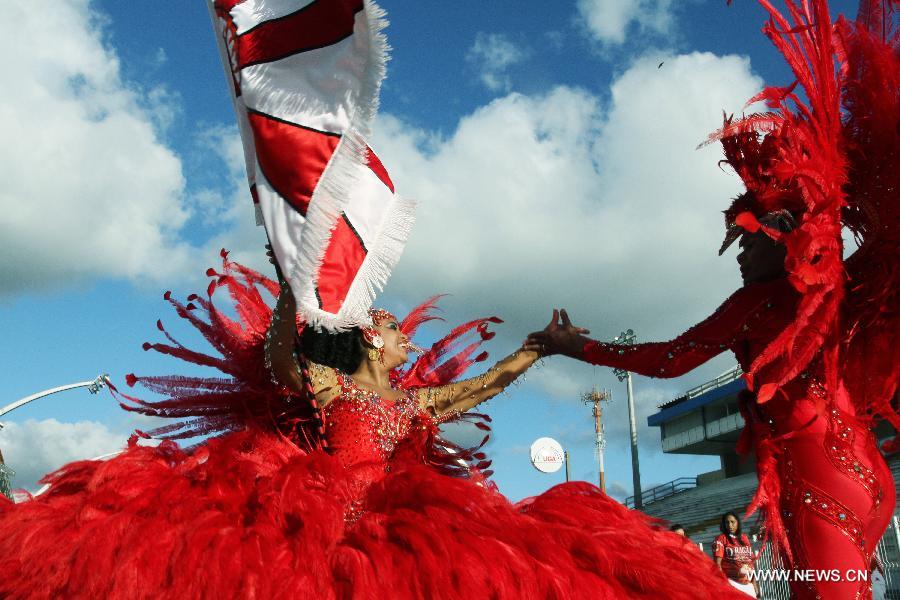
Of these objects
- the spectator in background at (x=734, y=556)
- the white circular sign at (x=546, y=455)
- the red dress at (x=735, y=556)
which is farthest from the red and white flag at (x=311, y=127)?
the white circular sign at (x=546, y=455)

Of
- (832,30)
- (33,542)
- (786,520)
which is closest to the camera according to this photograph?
(33,542)

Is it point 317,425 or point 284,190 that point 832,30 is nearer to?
point 284,190

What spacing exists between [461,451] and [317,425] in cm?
96

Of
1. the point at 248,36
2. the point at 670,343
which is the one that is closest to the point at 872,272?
the point at 670,343

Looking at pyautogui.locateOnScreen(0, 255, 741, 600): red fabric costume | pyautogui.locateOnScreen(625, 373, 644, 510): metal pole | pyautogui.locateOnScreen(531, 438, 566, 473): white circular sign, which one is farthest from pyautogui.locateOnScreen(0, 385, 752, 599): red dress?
pyautogui.locateOnScreen(625, 373, 644, 510): metal pole

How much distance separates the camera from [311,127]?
251 centimetres

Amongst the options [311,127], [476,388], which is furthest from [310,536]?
[476,388]

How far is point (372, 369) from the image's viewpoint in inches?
155

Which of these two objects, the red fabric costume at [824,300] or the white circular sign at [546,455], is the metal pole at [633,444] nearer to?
the white circular sign at [546,455]

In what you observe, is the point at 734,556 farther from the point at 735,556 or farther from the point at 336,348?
the point at 336,348

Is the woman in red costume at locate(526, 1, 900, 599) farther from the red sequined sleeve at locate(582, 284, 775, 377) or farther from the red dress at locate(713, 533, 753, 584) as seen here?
the red dress at locate(713, 533, 753, 584)

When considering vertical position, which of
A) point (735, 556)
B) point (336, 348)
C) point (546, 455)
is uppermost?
point (546, 455)

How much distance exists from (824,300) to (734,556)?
5781 millimetres

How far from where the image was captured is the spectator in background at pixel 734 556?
297 inches
